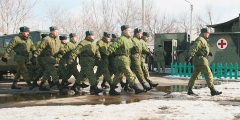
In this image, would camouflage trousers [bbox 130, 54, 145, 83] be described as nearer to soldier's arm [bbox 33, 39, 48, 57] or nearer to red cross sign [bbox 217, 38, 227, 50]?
soldier's arm [bbox 33, 39, 48, 57]

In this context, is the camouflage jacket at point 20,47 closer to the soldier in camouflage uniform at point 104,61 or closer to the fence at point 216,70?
the soldier in camouflage uniform at point 104,61

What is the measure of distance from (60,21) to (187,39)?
25.2 m

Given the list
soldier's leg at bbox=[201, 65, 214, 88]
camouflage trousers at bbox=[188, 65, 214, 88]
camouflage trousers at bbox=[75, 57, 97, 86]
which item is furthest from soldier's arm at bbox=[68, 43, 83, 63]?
soldier's leg at bbox=[201, 65, 214, 88]

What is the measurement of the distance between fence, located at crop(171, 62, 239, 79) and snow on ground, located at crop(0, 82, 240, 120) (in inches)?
266

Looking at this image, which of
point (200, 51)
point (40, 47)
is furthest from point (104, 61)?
point (200, 51)

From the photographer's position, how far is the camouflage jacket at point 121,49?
8.53 m

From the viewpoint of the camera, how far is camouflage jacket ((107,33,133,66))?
8.53 metres

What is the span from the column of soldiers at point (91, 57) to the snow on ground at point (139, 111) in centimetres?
161

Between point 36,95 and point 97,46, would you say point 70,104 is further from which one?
point 97,46

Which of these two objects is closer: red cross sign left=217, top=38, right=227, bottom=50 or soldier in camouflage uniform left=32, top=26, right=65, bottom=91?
soldier in camouflage uniform left=32, top=26, right=65, bottom=91

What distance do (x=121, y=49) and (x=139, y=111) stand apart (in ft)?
8.44

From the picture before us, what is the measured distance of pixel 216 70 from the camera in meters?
15.0

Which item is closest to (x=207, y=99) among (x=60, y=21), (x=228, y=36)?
(x=228, y=36)

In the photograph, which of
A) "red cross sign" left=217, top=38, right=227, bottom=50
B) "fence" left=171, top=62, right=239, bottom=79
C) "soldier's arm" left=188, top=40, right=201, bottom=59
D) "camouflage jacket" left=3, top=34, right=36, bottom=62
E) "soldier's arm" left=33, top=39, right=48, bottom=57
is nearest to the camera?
"soldier's arm" left=188, top=40, right=201, bottom=59
